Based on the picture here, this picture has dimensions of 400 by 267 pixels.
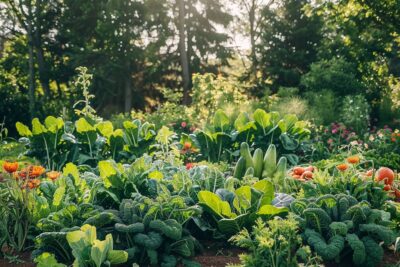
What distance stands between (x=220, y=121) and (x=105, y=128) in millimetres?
1559

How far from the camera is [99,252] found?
3.02 metres

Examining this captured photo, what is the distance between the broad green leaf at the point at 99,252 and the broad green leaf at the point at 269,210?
4.01ft

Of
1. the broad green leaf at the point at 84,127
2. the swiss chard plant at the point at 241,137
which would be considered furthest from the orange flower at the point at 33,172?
the swiss chard plant at the point at 241,137

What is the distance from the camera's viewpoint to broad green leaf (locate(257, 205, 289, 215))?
3.66 m

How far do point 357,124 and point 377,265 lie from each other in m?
8.78

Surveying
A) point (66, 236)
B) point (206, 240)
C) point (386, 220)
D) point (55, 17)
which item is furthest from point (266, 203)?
point (55, 17)

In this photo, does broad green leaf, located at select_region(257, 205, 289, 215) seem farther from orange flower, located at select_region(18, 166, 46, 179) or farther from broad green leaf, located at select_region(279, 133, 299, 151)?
broad green leaf, located at select_region(279, 133, 299, 151)

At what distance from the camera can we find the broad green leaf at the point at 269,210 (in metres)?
3.66

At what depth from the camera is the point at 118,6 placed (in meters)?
22.0

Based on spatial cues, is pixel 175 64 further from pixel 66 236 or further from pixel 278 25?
pixel 66 236

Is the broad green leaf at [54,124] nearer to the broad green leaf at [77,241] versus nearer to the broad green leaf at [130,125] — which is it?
the broad green leaf at [130,125]

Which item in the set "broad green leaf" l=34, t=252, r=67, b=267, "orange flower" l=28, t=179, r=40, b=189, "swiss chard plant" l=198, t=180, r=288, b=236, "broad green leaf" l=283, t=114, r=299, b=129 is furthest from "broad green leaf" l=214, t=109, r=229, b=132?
"broad green leaf" l=34, t=252, r=67, b=267

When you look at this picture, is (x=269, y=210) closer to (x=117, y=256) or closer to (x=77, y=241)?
(x=117, y=256)

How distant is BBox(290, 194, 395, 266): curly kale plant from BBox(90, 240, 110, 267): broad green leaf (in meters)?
1.39
